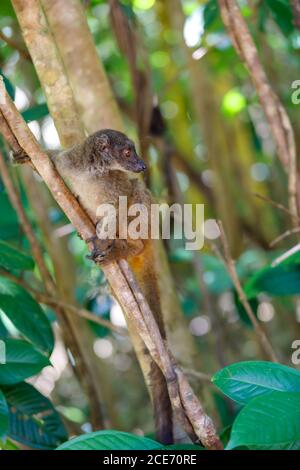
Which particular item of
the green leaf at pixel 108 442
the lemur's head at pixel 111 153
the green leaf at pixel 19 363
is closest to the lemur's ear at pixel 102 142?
the lemur's head at pixel 111 153

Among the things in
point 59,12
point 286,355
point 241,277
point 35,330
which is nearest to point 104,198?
point 35,330

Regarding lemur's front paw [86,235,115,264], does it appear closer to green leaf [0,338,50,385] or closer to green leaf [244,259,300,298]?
green leaf [0,338,50,385]

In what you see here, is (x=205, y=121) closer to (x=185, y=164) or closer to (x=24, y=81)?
(x=185, y=164)

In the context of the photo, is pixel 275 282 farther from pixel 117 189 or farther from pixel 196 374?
pixel 117 189

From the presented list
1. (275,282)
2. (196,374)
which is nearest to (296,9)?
(275,282)

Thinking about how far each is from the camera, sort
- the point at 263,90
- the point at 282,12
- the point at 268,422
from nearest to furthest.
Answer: the point at 268,422 < the point at 263,90 < the point at 282,12

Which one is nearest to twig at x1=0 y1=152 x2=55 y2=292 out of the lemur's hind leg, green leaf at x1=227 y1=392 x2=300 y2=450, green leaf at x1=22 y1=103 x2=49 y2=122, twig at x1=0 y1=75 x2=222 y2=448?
green leaf at x1=22 y1=103 x2=49 y2=122

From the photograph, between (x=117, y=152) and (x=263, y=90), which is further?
(x=263, y=90)
